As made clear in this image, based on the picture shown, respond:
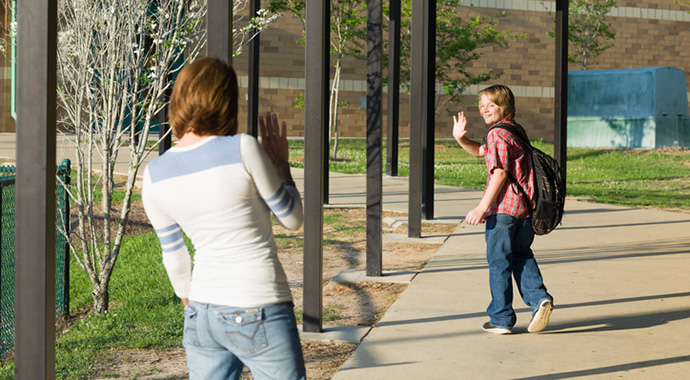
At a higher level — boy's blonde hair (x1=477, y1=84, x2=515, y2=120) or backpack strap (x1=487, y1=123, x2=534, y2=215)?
boy's blonde hair (x1=477, y1=84, x2=515, y2=120)

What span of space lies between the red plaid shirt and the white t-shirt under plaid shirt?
265 centimetres

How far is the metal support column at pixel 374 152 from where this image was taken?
654 cm

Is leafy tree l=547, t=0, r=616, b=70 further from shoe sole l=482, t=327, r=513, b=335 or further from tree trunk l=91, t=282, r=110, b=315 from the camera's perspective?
shoe sole l=482, t=327, r=513, b=335

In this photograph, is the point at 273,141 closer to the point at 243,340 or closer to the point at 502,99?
the point at 243,340

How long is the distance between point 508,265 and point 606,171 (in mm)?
15214

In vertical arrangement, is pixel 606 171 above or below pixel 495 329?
above

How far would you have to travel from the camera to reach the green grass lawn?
1413cm

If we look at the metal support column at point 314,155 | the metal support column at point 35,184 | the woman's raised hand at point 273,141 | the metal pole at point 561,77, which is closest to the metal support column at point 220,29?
the metal support column at point 314,155

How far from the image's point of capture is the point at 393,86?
15.1 m

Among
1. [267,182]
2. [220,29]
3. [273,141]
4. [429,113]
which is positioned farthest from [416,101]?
[267,182]

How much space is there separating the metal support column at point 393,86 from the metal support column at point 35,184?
11712mm

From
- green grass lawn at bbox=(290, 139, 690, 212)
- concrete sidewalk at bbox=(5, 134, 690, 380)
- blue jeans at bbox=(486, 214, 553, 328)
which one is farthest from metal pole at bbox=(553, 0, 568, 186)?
blue jeans at bbox=(486, 214, 553, 328)

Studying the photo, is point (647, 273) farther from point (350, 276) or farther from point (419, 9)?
point (419, 9)

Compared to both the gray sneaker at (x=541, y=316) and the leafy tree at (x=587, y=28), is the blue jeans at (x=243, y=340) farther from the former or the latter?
the leafy tree at (x=587, y=28)
